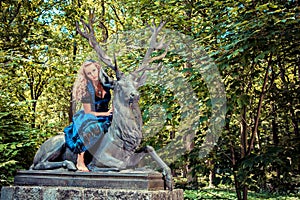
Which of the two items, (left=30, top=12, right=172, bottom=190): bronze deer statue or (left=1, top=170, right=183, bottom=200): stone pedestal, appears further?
(left=30, top=12, right=172, bottom=190): bronze deer statue

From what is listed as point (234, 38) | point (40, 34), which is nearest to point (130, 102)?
point (234, 38)

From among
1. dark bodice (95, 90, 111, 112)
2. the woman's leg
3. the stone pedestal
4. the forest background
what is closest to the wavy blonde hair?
dark bodice (95, 90, 111, 112)

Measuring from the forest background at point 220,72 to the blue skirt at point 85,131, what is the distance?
7.97 feet

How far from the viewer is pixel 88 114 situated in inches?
156

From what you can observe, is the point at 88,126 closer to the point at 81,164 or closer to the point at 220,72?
the point at 81,164

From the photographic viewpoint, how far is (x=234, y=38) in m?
5.80

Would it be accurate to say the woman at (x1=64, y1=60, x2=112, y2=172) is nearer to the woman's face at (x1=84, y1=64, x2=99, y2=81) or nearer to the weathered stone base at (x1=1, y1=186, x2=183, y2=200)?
the woman's face at (x1=84, y1=64, x2=99, y2=81)

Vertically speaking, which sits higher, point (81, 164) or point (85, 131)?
point (85, 131)

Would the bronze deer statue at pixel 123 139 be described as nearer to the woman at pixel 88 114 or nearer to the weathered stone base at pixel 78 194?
the woman at pixel 88 114

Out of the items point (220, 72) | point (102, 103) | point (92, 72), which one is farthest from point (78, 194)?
point (220, 72)

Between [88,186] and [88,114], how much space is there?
2.76 feet

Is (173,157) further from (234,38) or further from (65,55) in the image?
(65,55)

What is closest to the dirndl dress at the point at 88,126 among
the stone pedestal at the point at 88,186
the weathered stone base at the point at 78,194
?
the stone pedestal at the point at 88,186

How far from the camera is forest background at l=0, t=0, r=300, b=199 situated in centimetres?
591
